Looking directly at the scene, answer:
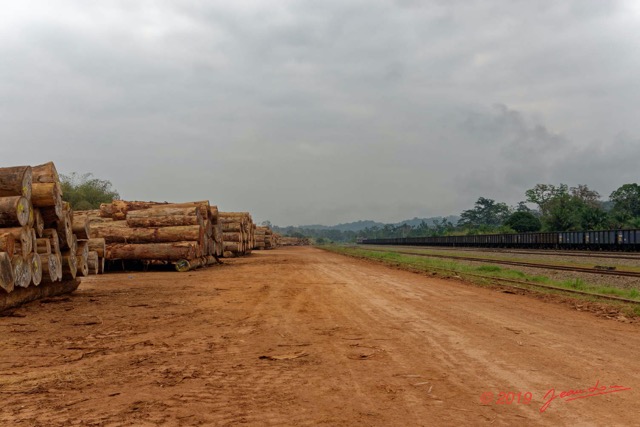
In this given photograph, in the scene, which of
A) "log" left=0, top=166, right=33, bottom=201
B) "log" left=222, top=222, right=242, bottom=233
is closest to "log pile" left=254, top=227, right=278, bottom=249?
"log" left=222, top=222, right=242, bottom=233

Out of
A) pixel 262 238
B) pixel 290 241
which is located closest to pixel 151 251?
pixel 262 238

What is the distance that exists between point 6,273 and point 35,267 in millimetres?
1233

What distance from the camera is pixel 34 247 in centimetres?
923

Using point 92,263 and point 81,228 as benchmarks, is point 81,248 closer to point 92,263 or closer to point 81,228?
point 81,228

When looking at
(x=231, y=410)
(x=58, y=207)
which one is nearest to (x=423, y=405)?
(x=231, y=410)

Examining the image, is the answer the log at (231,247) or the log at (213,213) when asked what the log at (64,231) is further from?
the log at (231,247)

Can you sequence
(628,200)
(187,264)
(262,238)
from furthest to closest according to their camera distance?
(628,200) < (262,238) < (187,264)

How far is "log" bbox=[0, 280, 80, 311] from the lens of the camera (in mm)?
8336

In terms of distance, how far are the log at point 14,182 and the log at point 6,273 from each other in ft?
5.07

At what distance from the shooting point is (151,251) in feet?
60.7

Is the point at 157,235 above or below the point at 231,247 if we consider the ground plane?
above

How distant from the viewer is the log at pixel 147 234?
18.8 meters

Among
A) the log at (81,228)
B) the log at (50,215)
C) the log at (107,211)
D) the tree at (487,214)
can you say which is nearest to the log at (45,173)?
the log at (50,215)

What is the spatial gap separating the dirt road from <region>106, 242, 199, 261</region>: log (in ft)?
29.4
